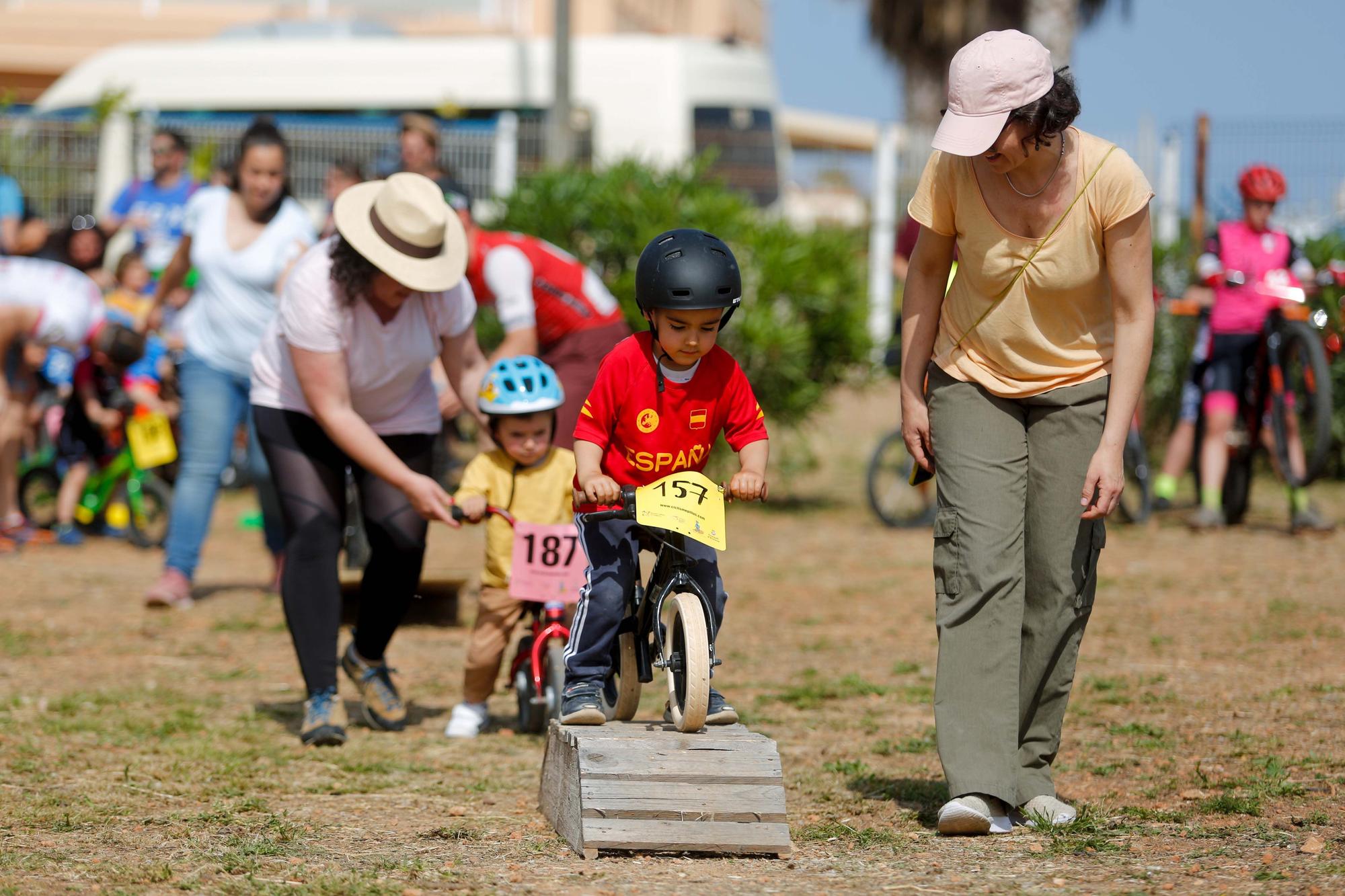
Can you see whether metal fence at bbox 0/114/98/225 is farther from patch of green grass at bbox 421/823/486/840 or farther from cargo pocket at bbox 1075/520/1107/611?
cargo pocket at bbox 1075/520/1107/611

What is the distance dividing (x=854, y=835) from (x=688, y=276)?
1.54m

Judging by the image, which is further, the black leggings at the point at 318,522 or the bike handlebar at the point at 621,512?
the black leggings at the point at 318,522

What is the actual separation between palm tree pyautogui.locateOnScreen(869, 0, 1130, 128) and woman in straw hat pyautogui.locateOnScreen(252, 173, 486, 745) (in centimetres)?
2115

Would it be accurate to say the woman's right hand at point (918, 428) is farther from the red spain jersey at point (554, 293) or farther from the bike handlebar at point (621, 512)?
the red spain jersey at point (554, 293)

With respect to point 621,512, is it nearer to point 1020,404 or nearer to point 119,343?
point 1020,404

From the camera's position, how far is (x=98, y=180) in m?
15.8

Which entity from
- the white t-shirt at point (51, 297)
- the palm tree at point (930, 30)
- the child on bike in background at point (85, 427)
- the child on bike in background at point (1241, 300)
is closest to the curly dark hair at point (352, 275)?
the white t-shirt at point (51, 297)

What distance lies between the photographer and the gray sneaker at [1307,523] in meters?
10.4

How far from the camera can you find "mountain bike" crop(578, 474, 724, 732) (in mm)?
4418

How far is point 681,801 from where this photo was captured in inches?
166

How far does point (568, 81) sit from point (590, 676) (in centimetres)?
1135

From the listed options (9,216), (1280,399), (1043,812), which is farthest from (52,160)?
(1043,812)

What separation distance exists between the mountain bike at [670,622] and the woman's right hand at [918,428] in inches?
22.5

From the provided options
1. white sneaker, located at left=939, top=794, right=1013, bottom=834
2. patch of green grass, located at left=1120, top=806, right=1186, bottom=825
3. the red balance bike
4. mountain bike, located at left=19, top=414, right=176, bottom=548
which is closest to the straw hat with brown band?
the red balance bike
